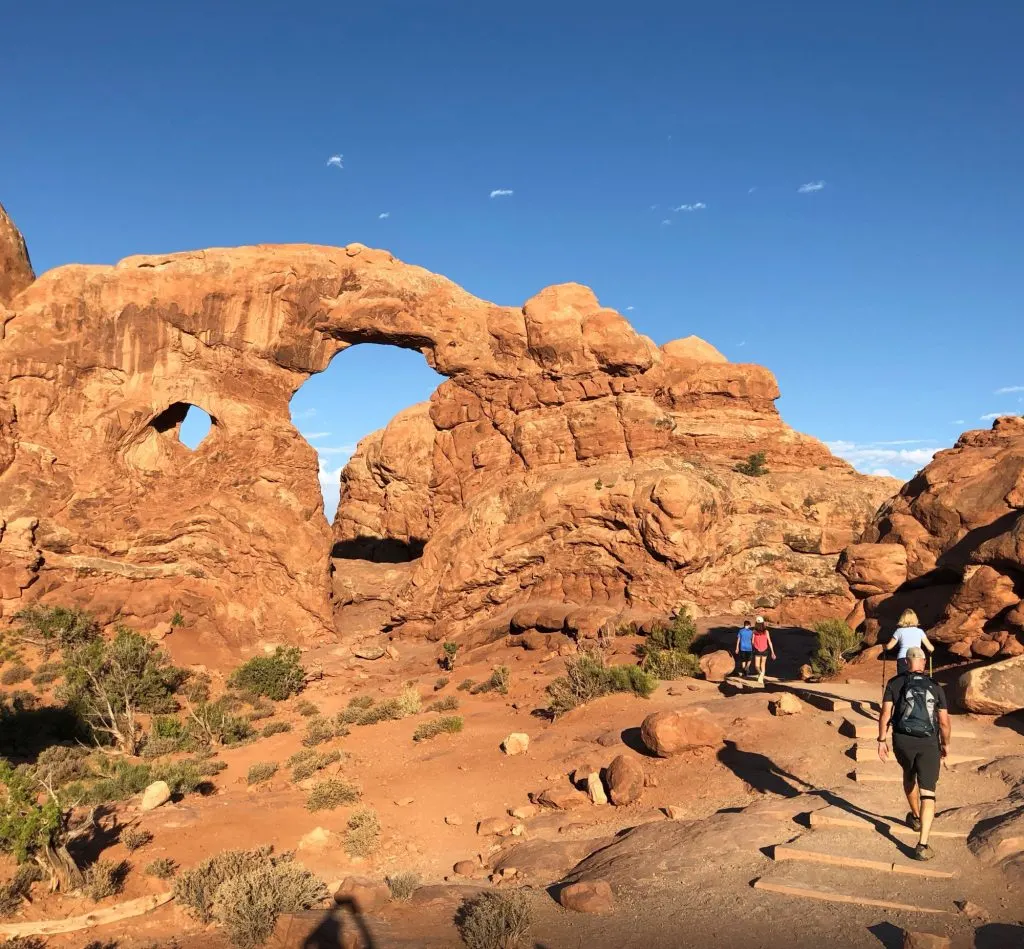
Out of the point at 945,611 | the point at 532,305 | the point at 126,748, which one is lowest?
the point at 126,748

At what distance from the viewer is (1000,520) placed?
15.6 metres

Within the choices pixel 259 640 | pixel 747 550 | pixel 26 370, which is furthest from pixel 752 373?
pixel 26 370

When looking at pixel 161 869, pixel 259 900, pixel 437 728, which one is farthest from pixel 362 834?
pixel 437 728

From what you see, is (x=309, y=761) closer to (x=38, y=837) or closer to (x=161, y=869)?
(x=161, y=869)

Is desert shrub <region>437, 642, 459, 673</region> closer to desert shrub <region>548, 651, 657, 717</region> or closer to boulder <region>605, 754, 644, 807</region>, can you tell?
desert shrub <region>548, 651, 657, 717</region>

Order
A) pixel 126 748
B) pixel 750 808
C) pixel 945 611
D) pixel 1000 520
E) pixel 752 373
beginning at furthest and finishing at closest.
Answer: pixel 752 373, pixel 126 748, pixel 1000 520, pixel 945 611, pixel 750 808

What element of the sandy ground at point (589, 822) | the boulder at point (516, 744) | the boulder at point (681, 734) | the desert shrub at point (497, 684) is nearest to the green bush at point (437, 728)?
the sandy ground at point (589, 822)

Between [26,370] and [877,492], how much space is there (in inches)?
1271

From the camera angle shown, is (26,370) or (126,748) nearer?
(126,748)

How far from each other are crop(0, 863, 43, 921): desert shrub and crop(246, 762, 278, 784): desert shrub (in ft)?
18.8

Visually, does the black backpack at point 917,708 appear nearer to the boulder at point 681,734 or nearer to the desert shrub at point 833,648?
the boulder at point 681,734

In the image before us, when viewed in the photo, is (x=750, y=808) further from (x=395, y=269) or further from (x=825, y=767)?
(x=395, y=269)

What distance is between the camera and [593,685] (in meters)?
16.2

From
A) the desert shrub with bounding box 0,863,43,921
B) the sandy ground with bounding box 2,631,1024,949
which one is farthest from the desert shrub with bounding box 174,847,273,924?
A: the desert shrub with bounding box 0,863,43,921
